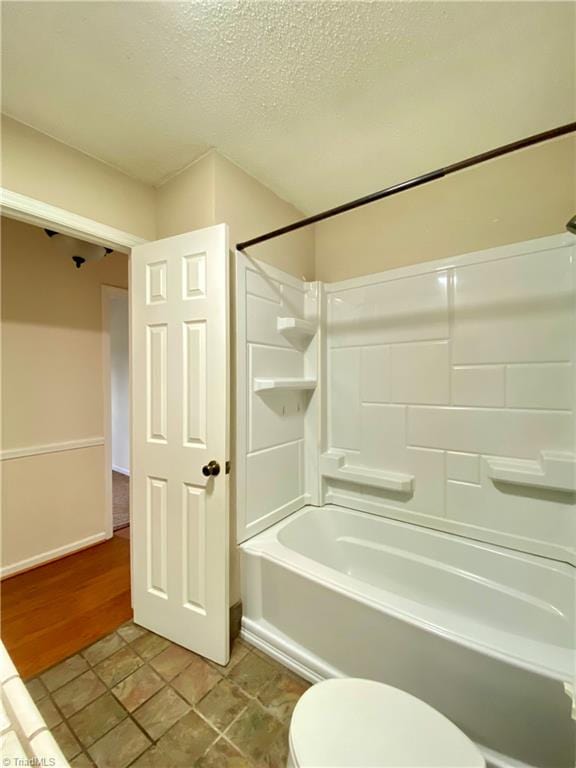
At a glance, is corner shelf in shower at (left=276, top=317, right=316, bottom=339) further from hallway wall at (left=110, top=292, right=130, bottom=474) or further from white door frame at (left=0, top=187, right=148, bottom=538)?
hallway wall at (left=110, top=292, right=130, bottom=474)

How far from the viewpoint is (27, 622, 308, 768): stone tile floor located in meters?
1.13

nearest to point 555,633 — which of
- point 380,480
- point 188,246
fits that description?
point 380,480

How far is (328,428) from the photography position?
2176mm

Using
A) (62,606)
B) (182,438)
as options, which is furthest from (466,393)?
(62,606)

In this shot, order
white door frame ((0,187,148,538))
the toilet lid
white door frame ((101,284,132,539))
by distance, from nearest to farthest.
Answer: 1. the toilet lid
2. white door frame ((0,187,148,538))
3. white door frame ((101,284,132,539))

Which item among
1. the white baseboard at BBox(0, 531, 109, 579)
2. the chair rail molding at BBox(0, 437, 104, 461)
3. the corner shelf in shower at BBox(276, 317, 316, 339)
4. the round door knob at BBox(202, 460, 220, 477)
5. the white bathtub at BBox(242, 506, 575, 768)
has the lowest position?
the white baseboard at BBox(0, 531, 109, 579)

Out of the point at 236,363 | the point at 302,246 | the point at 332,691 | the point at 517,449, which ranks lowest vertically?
the point at 332,691

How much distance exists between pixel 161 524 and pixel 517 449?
6.15ft

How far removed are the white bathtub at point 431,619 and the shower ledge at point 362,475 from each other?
22cm

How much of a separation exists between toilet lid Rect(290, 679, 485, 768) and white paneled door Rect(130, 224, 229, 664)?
68 centimetres

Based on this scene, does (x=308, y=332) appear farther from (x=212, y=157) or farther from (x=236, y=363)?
(x=212, y=157)

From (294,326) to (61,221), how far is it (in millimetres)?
1269

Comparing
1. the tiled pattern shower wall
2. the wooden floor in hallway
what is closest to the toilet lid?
the tiled pattern shower wall

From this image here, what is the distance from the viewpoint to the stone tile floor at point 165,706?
→ 113 cm
